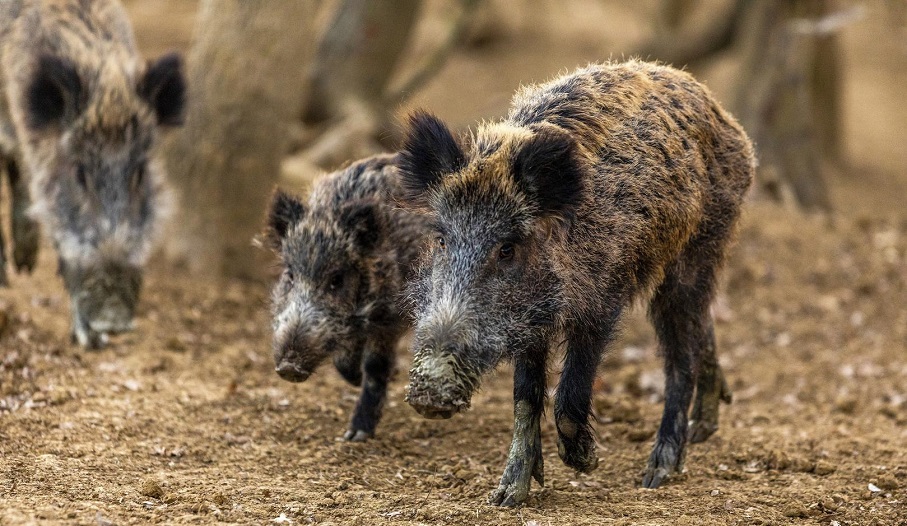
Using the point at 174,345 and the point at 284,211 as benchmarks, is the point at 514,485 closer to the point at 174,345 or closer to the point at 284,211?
the point at 284,211

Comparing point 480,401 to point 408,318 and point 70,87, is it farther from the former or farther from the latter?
point 70,87

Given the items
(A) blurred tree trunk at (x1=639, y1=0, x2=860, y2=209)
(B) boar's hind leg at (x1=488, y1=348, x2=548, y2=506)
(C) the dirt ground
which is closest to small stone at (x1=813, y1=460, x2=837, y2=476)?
(C) the dirt ground

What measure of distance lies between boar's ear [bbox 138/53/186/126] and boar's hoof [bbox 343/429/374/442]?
3386 millimetres

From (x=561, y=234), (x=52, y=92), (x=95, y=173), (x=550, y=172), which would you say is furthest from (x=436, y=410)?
(x=52, y=92)

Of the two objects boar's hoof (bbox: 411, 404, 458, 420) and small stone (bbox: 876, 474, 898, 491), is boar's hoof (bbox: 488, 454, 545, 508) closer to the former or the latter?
boar's hoof (bbox: 411, 404, 458, 420)

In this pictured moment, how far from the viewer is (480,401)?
7.71 meters

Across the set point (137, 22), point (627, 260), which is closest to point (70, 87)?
point (627, 260)

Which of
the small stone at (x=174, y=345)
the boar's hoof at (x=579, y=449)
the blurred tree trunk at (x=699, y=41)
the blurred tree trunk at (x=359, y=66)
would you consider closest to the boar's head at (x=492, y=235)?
the boar's hoof at (x=579, y=449)

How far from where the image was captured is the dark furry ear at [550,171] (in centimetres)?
509

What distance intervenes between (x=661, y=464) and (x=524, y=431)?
1.04m

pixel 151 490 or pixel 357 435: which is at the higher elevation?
pixel 357 435

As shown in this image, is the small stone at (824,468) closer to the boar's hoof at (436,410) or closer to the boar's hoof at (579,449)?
the boar's hoof at (579,449)

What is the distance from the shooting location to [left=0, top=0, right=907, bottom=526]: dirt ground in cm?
530

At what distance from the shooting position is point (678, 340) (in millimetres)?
6359
